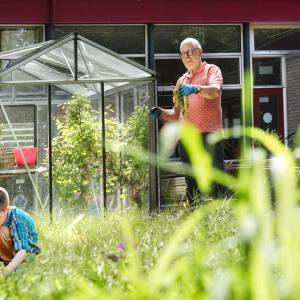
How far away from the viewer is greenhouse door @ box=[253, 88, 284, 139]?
1188 cm

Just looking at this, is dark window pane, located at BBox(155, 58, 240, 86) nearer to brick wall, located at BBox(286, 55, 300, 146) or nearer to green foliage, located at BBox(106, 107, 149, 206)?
brick wall, located at BBox(286, 55, 300, 146)

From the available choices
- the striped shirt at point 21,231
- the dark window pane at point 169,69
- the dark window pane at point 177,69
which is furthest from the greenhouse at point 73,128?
the dark window pane at point 169,69

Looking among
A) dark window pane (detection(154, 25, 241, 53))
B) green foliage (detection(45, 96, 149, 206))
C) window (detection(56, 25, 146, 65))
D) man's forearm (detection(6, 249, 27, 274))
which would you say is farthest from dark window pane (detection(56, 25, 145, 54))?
man's forearm (detection(6, 249, 27, 274))

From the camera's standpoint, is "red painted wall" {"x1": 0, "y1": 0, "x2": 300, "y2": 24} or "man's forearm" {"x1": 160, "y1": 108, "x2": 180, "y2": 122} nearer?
"man's forearm" {"x1": 160, "y1": 108, "x2": 180, "y2": 122}

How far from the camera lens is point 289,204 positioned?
Answer: 124 cm

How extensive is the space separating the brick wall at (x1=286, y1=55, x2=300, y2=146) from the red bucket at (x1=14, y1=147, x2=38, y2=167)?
16.3 feet

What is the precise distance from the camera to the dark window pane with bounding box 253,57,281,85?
11.5m

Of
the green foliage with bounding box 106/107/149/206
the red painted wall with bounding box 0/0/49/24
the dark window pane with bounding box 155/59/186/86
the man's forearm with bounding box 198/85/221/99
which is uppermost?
→ the red painted wall with bounding box 0/0/49/24

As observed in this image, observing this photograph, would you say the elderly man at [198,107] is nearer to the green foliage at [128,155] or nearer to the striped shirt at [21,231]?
the green foliage at [128,155]

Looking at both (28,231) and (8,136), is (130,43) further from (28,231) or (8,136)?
(28,231)

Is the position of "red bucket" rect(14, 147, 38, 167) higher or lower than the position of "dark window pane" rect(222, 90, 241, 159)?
lower

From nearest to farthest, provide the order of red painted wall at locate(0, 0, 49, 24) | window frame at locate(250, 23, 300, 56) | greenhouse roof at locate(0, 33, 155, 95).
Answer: greenhouse roof at locate(0, 33, 155, 95)
red painted wall at locate(0, 0, 49, 24)
window frame at locate(250, 23, 300, 56)

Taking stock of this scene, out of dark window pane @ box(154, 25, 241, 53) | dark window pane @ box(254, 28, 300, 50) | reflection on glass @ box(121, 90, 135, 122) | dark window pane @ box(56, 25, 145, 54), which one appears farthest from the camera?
dark window pane @ box(254, 28, 300, 50)

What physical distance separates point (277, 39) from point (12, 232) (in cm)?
741
